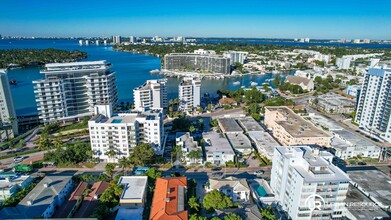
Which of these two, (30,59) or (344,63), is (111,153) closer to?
(344,63)

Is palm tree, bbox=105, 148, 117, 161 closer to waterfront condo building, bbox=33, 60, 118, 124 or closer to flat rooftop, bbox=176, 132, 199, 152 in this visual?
flat rooftop, bbox=176, 132, 199, 152

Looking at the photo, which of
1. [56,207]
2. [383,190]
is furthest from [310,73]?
[56,207]

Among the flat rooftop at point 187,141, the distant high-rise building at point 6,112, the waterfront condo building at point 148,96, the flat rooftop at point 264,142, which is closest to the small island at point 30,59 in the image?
the distant high-rise building at point 6,112

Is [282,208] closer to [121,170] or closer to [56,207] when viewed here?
[121,170]

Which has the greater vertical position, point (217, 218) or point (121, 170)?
point (217, 218)

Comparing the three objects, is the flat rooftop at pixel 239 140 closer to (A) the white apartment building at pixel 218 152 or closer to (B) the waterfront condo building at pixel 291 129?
(A) the white apartment building at pixel 218 152

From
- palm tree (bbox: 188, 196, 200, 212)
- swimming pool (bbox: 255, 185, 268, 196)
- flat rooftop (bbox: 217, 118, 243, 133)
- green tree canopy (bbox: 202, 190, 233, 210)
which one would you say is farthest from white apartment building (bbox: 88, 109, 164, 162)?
swimming pool (bbox: 255, 185, 268, 196)

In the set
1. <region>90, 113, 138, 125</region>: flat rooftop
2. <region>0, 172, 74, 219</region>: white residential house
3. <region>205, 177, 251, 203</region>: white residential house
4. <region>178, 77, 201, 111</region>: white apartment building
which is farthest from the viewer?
<region>178, 77, 201, 111</region>: white apartment building
